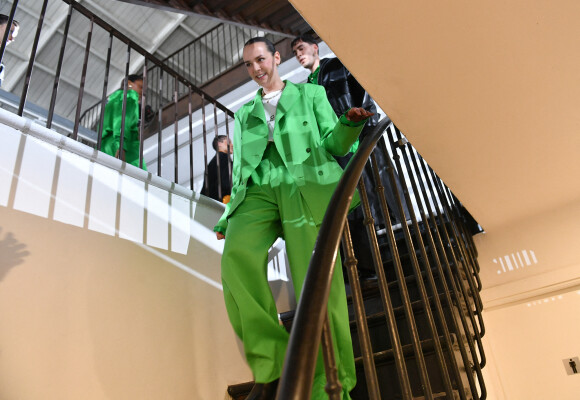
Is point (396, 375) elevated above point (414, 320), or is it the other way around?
point (414, 320)

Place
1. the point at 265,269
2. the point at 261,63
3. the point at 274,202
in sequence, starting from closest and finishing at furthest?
the point at 265,269 → the point at 274,202 → the point at 261,63

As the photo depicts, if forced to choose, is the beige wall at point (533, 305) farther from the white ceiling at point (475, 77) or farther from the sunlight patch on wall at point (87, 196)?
the sunlight patch on wall at point (87, 196)

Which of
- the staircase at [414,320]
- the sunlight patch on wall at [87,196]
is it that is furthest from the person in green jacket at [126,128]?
the staircase at [414,320]

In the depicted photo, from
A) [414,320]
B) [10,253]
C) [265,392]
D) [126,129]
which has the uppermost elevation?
[126,129]

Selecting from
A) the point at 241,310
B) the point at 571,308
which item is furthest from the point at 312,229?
the point at 571,308

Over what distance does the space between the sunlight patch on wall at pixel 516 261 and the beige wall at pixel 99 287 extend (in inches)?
58.9

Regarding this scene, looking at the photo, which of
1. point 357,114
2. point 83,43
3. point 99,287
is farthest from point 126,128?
point 83,43

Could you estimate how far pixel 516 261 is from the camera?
2623 mm

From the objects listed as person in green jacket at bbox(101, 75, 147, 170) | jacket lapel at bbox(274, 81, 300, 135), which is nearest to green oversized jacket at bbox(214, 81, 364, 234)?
jacket lapel at bbox(274, 81, 300, 135)

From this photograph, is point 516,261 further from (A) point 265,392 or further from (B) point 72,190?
(B) point 72,190

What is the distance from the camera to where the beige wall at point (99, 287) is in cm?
152

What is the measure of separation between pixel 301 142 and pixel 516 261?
4.85 feet

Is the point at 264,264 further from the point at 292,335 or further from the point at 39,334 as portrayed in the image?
the point at 292,335

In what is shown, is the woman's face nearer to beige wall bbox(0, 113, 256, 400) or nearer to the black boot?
beige wall bbox(0, 113, 256, 400)
